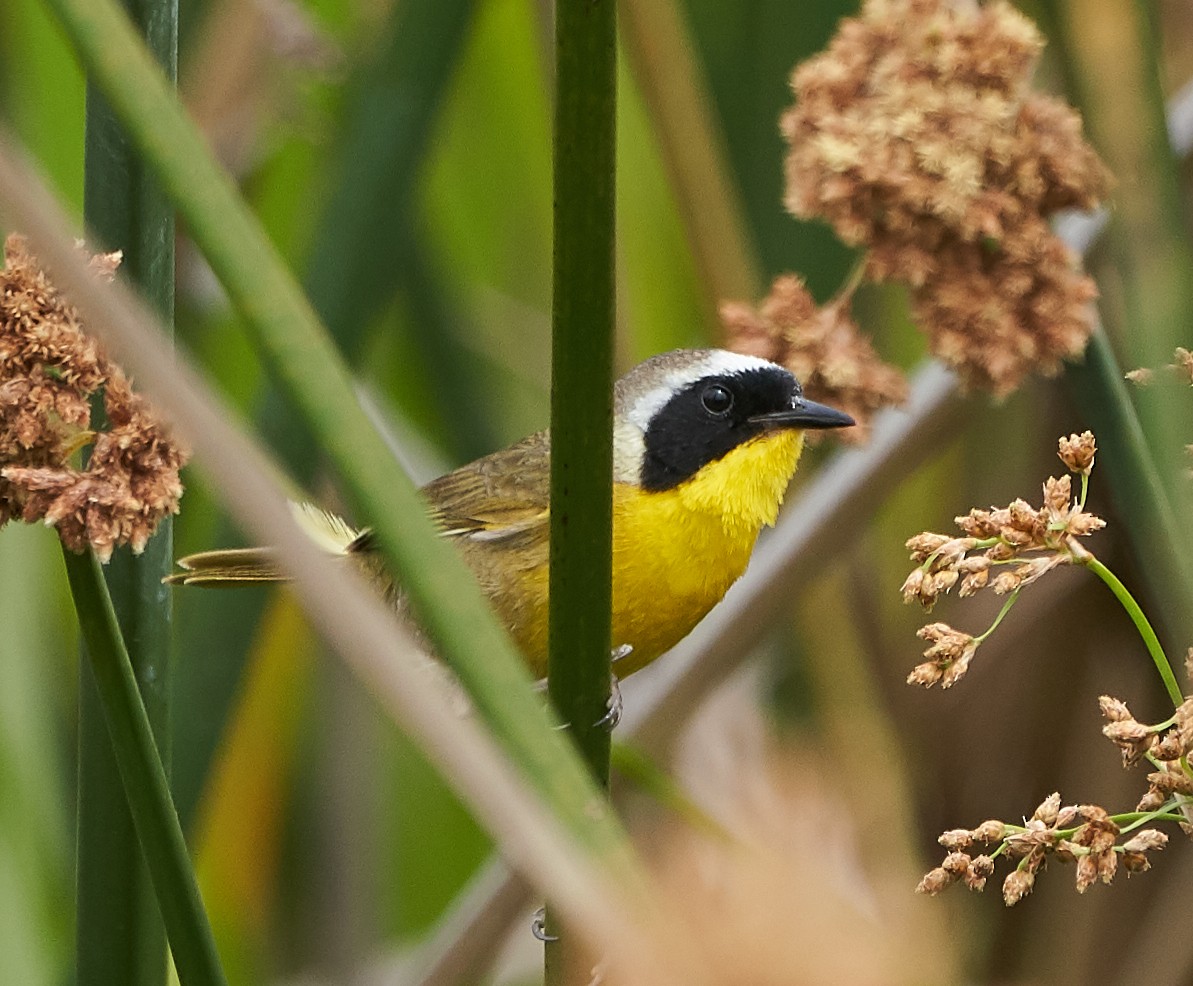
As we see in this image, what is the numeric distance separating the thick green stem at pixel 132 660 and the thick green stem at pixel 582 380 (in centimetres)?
31

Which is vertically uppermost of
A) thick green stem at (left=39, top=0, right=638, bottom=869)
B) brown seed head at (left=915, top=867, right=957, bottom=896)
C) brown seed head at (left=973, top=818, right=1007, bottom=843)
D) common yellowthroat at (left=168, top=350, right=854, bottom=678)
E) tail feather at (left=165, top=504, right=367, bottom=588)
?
thick green stem at (left=39, top=0, right=638, bottom=869)

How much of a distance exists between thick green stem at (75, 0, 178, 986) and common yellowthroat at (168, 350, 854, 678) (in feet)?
2.35

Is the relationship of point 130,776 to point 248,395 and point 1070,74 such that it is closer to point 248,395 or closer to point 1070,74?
point 1070,74

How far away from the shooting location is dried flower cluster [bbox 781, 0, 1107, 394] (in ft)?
4.12

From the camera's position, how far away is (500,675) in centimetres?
60

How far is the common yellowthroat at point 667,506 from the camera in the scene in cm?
197

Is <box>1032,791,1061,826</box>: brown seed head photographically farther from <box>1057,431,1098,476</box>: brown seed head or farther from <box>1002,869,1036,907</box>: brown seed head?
<box>1057,431,1098,476</box>: brown seed head

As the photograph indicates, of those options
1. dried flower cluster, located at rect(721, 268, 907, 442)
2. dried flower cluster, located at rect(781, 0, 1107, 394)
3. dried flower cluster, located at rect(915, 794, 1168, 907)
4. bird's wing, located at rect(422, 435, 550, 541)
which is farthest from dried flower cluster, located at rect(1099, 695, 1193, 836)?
Answer: bird's wing, located at rect(422, 435, 550, 541)

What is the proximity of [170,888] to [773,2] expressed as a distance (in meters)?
1.63

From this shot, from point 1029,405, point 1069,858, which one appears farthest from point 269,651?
point 1069,858

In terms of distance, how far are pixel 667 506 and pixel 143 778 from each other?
3.96 ft

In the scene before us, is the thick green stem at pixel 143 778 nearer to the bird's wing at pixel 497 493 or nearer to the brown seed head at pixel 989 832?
the brown seed head at pixel 989 832

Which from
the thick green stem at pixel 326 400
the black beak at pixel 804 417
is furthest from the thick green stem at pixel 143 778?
the black beak at pixel 804 417

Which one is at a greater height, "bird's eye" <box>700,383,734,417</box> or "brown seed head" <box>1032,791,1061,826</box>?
"bird's eye" <box>700,383,734,417</box>
